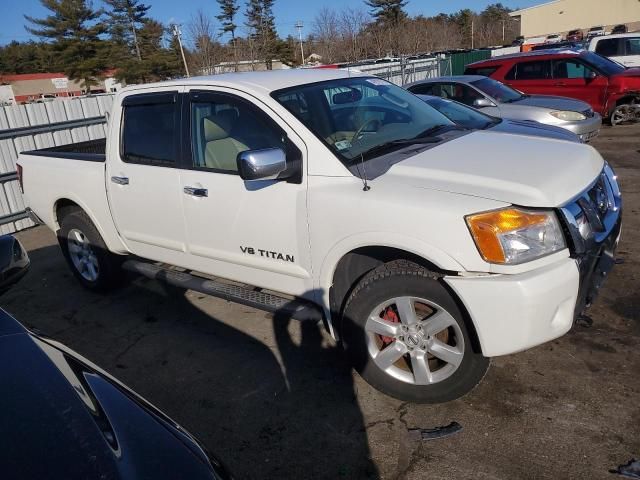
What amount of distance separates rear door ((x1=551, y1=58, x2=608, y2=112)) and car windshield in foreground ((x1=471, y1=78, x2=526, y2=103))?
2660 mm

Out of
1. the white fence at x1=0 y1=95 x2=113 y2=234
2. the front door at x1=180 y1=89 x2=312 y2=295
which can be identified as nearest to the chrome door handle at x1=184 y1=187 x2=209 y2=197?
the front door at x1=180 y1=89 x2=312 y2=295

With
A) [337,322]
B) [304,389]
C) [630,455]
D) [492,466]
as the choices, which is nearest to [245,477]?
[304,389]

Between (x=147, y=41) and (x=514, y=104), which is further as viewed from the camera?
(x=147, y=41)

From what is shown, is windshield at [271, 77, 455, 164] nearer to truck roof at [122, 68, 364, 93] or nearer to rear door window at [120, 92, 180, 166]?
truck roof at [122, 68, 364, 93]

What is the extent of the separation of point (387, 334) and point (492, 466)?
2.76 feet

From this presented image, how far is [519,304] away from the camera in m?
2.46

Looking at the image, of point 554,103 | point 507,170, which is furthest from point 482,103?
point 507,170

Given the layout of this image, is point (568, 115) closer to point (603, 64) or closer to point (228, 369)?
point (603, 64)

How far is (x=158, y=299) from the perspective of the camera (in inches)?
194

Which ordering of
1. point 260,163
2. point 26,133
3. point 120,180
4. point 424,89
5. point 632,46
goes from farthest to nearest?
1. point 632,46
2. point 424,89
3. point 26,133
4. point 120,180
5. point 260,163

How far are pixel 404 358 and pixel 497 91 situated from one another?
7.87 m

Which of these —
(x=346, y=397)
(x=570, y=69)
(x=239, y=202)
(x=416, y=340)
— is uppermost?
(x=570, y=69)

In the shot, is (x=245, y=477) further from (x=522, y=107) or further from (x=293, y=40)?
(x=293, y=40)

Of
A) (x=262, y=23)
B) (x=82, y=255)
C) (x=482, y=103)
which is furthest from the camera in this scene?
(x=262, y=23)
